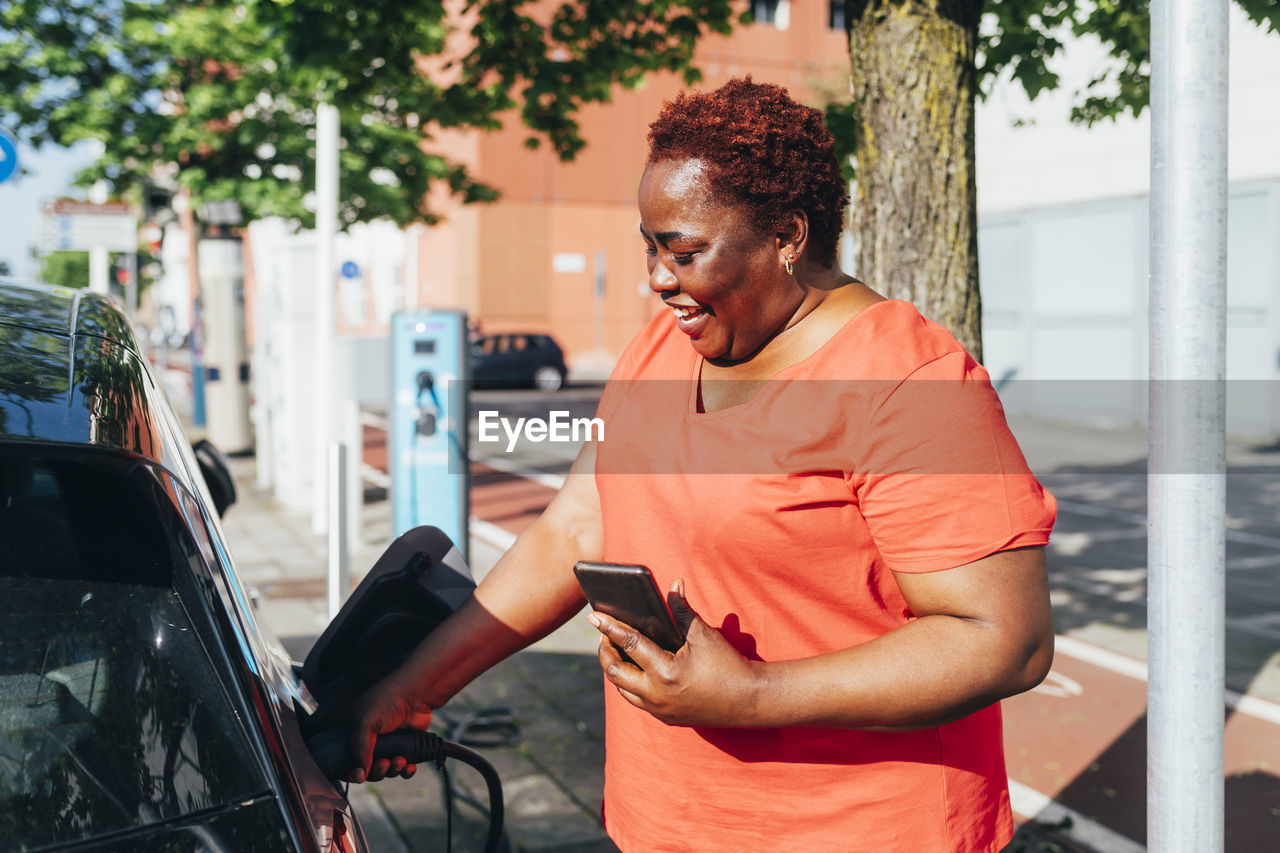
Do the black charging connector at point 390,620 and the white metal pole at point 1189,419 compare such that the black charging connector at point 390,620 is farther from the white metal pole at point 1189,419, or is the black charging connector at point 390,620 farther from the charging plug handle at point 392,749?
the white metal pole at point 1189,419

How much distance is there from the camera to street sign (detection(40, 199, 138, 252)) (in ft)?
42.9

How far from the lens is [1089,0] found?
5852mm

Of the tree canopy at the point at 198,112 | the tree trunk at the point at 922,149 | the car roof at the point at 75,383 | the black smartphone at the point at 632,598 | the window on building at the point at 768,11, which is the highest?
the window on building at the point at 768,11

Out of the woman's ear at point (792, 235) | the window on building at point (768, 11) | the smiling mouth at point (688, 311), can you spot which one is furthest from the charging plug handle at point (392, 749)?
the window on building at point (768, 11)

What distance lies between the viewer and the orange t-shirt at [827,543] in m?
1.51

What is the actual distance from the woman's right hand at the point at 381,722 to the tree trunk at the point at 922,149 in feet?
8.26

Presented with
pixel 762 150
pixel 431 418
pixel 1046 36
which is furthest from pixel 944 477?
pixel 431 418

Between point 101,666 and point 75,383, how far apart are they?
1.24 feet

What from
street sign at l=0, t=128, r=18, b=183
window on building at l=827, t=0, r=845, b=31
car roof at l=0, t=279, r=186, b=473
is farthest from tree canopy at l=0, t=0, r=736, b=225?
window on building at l=827, t=0, r=845, b=31

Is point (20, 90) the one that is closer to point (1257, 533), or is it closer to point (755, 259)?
point (1257, 533)

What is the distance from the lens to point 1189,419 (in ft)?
5.70

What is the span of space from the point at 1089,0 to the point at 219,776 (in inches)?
221

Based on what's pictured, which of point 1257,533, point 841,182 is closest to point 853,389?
point 841,182

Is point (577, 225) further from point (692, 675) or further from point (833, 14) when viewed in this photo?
point (692, 675)
